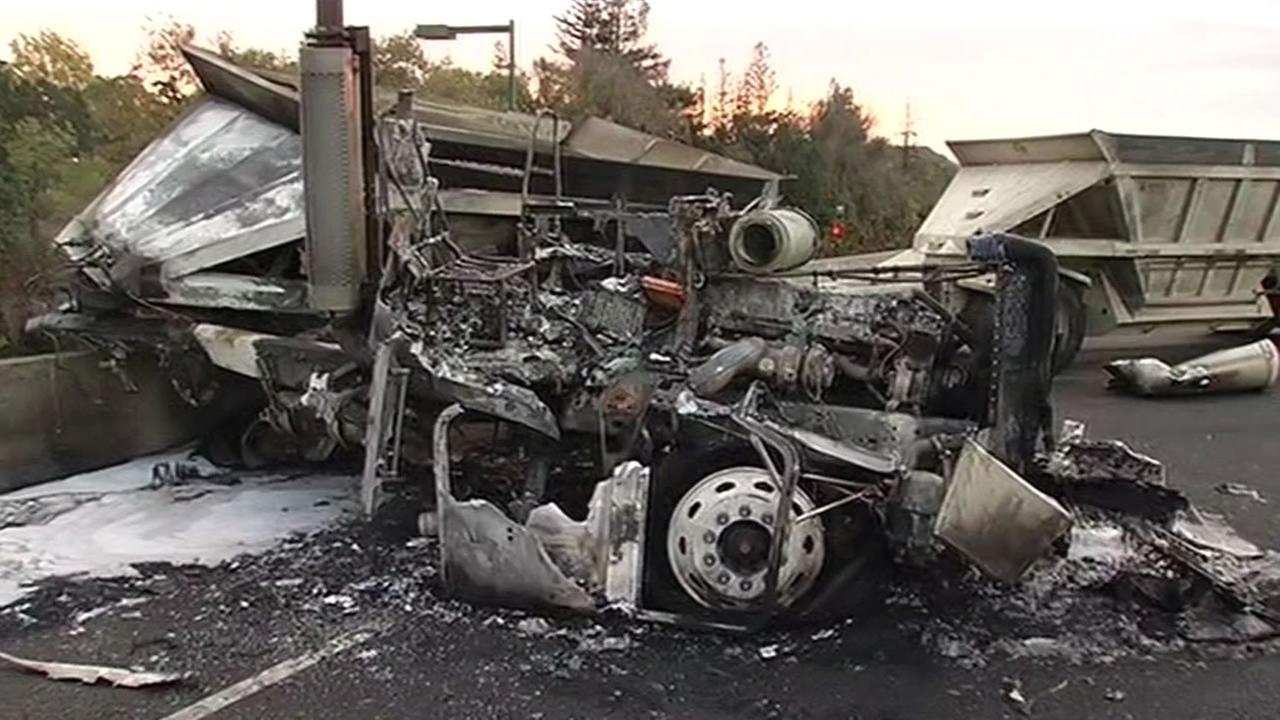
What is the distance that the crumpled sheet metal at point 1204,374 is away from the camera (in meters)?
10.6

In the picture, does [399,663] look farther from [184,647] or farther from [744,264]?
[744,264]

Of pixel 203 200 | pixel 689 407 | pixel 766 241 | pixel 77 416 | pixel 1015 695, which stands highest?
pixel 203 200

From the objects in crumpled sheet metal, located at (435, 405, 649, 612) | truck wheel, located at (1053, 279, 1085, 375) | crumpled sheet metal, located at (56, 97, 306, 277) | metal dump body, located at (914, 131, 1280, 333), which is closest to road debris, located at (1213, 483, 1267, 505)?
truck wheel, located at (1053, 279, 1085, 375)

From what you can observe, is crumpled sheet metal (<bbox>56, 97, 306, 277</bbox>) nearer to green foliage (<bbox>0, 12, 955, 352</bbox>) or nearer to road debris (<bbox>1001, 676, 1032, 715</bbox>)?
green foliage (<bbox>0, 12, 955, 352</bbox>)

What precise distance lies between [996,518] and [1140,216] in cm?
762

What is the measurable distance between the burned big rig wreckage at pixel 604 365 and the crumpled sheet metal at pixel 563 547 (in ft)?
0.03

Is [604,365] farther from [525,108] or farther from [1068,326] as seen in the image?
[525,108]

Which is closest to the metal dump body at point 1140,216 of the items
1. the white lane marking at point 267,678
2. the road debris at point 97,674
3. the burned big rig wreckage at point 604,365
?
the burned big rig wreckage at point 604,365

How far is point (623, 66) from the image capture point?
1936 cm

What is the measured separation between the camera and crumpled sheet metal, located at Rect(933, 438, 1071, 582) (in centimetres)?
430

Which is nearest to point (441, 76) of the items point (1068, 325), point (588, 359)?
point (1068, 325)

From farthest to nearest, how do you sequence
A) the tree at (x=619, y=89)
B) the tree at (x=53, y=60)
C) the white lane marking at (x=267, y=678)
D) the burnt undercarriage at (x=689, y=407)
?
1. the tree at (x=619, y=89)
2. the tree at (x=53, y=60)
3. the burnt undercarriage at (x=689, y=407)
4. the white lane marking at (x=267, y=678)

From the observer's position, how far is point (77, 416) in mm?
7188

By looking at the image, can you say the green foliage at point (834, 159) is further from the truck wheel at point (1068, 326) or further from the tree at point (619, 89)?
the truck wheel at point (1068, 326)
